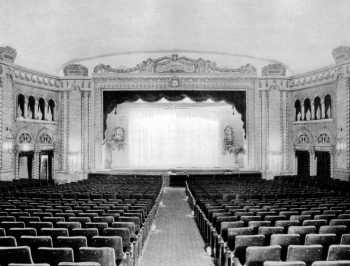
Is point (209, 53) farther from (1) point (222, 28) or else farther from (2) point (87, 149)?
(2) point (87, 149)

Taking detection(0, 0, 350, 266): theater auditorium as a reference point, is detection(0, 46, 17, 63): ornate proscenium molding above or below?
above

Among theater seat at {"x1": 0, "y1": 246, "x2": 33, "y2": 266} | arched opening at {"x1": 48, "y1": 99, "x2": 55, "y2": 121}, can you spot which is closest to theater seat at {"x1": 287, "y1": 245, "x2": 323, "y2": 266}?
theater seat at {"x1": 0, "y1": 246, "x2": 33, "y2": 266}

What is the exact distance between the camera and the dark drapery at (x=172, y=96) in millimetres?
22281

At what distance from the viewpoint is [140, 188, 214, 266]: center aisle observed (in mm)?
6547

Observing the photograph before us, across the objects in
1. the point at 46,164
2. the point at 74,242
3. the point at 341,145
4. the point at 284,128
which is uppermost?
the point at 284,128

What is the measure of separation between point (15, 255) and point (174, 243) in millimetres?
4478

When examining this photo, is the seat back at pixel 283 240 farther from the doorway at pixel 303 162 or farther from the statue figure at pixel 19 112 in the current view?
the statue figure at pixel 19 112

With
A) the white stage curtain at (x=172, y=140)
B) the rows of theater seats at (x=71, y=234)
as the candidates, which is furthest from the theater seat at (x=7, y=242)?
the white stage curtain at (x=172, y=140)

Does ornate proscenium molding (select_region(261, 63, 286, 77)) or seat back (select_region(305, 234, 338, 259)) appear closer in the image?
seat back (select_region(305, 234, 338, 259))

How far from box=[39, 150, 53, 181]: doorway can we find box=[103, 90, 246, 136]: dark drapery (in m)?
3.60

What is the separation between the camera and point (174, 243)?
7.82 metres

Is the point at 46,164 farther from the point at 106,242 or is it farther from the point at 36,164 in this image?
the point at 106,242

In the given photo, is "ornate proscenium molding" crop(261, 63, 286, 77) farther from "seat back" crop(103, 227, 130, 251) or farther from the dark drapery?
"seat back" crop(103, 227, 130, 251)

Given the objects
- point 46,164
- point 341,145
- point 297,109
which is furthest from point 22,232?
point 297,109
